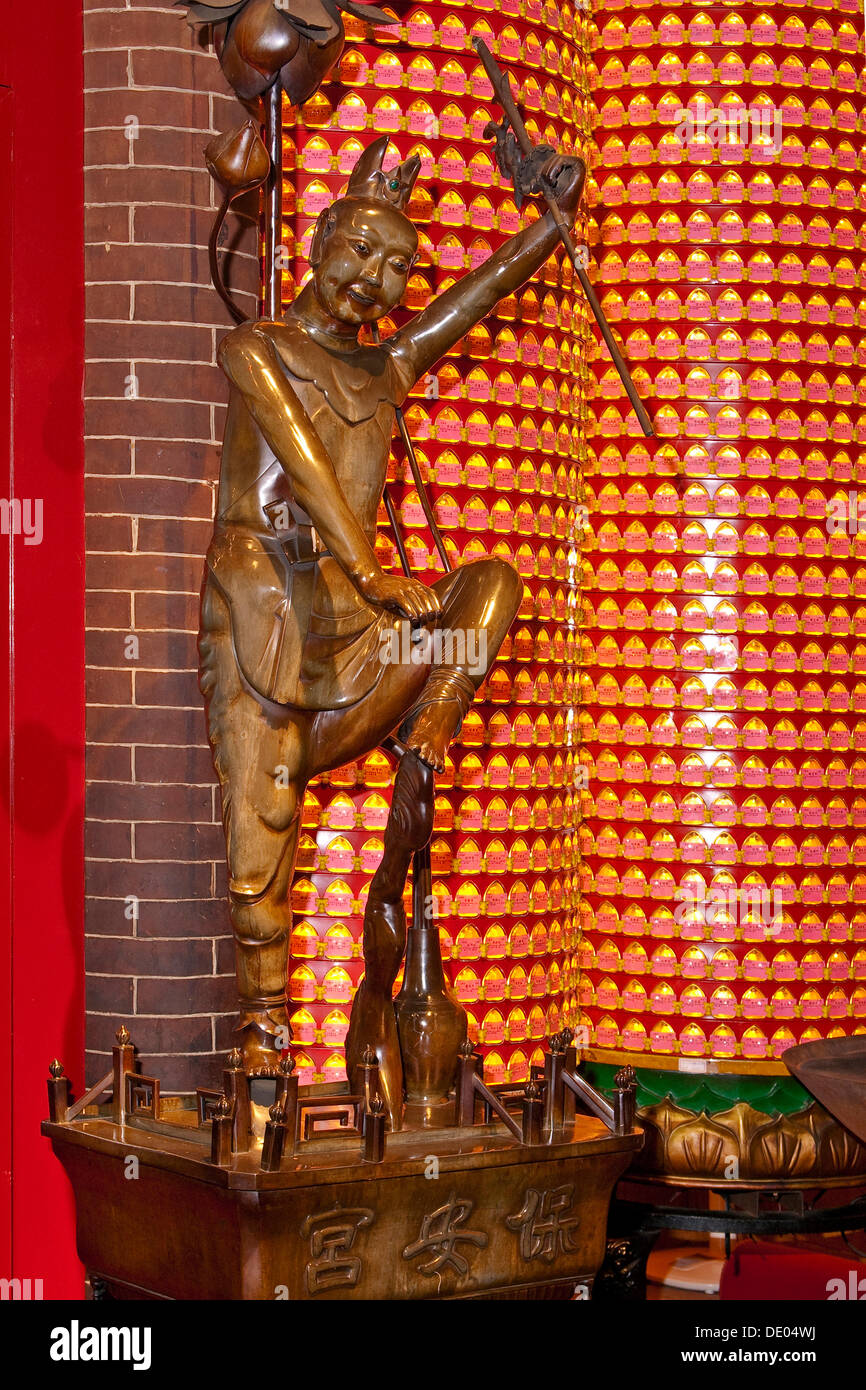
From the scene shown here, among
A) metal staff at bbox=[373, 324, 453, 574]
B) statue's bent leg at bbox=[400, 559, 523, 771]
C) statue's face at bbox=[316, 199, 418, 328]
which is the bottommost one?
→ statue's bent leg at bbox=[400, 559, 523, 771]

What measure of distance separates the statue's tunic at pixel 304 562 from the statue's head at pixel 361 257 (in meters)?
0.10

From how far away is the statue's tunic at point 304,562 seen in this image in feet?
10.1

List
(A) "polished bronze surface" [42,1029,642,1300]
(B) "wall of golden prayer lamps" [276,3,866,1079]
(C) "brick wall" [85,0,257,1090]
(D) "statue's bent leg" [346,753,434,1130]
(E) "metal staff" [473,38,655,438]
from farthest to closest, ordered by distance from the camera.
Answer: (B) "wall of golden prayer lamps" [276,3,866,1079] < (C) "brick wall" [85,0,257,1090] < (E) "metal staff" [473,38,655,438] < (D) "statue's bent leg" [346,753,434,1130] < (A) "polished bronze surface" [42,1029,642,1300]

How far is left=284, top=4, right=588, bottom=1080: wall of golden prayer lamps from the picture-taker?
4.10 m

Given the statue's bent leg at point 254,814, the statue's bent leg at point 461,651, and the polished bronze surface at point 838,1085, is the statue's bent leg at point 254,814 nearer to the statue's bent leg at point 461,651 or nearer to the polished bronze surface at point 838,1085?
the statue's bent leg at point 461,651

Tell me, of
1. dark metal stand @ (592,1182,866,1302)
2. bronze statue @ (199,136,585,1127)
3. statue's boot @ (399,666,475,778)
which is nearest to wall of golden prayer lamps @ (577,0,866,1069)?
dark metal stand @ (592,1182,866,1302)

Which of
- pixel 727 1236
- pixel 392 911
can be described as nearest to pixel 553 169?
pixel 392 911

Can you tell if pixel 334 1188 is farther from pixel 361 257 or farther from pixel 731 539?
pixel 731 539

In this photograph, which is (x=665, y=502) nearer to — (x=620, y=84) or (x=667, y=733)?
(x=667, y=733)

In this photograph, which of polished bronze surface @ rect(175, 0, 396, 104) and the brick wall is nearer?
polished bronze surface @ rect(175, 0, 396, 104)

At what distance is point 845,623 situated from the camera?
4879mm

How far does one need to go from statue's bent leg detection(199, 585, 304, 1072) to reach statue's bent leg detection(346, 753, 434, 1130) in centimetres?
16

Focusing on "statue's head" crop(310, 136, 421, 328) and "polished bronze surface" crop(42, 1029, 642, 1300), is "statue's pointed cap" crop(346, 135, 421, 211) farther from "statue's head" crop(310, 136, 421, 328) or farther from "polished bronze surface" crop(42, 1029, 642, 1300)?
"polished bronze surface" crop(42, 1029, 642, 1300)

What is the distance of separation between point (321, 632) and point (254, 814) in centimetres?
36
